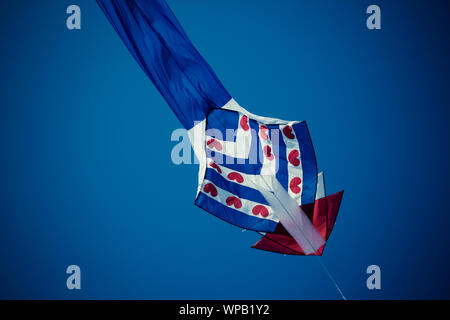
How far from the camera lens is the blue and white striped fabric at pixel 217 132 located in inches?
191

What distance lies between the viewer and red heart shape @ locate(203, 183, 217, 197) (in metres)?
4.68

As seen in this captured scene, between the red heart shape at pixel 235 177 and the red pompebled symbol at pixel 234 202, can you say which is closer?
the red pompebled symbol at pixel 234 202

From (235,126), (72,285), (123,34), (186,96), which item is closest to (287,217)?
(235,126)

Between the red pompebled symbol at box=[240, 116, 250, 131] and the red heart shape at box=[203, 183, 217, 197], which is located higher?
the red pompebled symbol at box=[240, 116, 250, 131]

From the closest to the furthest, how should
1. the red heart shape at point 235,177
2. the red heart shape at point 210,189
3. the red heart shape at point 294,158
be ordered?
the red heart shape at point 210,189 < the red heart shape at point 235,177 < the red heart shape at point 294,158

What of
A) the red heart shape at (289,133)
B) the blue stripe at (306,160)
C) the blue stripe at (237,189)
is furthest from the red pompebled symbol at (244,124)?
the blue stripe at (237,189)

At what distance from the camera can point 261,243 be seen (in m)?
4.95

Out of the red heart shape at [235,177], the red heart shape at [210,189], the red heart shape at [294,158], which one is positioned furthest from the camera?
the red heart shape at [294,158]

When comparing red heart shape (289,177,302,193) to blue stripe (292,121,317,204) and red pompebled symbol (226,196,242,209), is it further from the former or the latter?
red pompebled symbol (226,196,242,209)

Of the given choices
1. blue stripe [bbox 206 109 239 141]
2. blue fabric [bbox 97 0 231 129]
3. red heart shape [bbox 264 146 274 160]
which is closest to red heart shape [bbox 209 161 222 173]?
blue stripe [bbox 206 109 239 141]

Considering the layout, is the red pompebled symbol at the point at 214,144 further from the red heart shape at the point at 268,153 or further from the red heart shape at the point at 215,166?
the red heart shape at the point at 268,153

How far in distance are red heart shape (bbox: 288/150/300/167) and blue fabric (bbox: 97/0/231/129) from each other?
130cm

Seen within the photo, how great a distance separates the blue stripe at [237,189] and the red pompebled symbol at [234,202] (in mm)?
63

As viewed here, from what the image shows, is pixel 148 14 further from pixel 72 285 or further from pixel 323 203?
pixel 72 285
